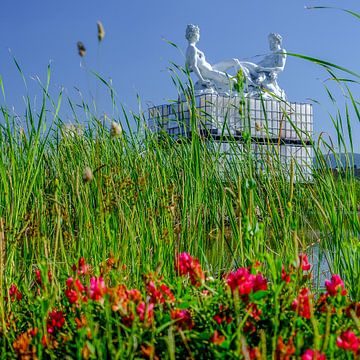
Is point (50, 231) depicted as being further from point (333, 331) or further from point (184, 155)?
point (333, 331)

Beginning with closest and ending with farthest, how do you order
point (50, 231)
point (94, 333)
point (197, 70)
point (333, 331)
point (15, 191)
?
point (94, 333) < point (333, 331) < point (15, 191) < point (50, 231) < point (197, 70)

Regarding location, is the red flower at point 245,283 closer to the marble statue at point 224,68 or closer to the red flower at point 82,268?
the red flower at point 82,268

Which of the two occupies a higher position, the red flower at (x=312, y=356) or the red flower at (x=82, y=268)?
the red flower at (x=82, y=268)

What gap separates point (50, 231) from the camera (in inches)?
103

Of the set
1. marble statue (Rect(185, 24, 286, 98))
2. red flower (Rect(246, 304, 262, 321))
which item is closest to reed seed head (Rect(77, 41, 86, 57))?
red flower (Rect(246, 304, 262, 321))

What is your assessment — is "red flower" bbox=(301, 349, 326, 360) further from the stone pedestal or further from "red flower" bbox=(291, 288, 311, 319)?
the stone pedestal

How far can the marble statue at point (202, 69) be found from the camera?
15062 mm

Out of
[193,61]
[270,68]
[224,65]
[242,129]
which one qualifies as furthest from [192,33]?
[242,129]

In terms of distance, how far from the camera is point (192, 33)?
1507 centimetres

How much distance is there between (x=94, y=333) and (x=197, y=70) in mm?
14338

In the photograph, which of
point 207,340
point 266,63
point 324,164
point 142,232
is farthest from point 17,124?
point 266,63

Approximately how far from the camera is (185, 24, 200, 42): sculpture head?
15039 mm

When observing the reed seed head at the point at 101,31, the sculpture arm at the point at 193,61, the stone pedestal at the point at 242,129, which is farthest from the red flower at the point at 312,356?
the sculpture arm at the point at 193,61

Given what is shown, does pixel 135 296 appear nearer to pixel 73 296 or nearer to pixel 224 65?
pixel 73 296
